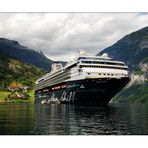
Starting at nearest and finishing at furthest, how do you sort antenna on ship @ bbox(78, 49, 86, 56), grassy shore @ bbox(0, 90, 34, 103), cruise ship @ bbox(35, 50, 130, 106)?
cruise ship @ bbox(35, 50, 130, 106), antenna on ship @ bbox(78, 49, 86, 56), grassy shore @ bbox(0, 90, 34, 103)

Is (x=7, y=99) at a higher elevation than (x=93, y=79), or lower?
higher

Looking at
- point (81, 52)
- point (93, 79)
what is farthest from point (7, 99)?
point (93, 79)

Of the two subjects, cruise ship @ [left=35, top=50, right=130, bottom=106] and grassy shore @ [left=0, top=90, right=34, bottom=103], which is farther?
grassy shore @ [left=0, top=90, right=34, bottom=103]

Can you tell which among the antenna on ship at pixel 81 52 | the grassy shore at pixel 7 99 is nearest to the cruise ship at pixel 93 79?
the antenna on ship at pixel 81 52

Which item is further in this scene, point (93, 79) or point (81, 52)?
point (81, 52)

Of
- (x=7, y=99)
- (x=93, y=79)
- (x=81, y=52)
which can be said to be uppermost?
(x=81, y=52)

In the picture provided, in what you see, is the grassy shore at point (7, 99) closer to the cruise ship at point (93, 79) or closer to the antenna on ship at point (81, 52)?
the cruise ship at point (93, 79)

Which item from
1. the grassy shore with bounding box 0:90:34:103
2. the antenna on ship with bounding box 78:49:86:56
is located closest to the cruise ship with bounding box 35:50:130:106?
the antenna on ship with bounding box 78:49:86:56

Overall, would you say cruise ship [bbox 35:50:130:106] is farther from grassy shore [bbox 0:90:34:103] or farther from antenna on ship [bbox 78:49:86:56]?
grassy shore [bbox 0:90:34:103]

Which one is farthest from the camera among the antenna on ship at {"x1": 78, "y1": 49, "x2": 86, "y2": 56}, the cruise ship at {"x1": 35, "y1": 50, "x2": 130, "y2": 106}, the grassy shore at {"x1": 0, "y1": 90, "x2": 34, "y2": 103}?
the grassy shore at {"x1": 0, "y1": 90, "x2": 34, "y2": 103}

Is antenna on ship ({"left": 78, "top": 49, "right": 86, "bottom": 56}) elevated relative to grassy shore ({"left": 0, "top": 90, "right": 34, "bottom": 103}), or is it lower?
elevated

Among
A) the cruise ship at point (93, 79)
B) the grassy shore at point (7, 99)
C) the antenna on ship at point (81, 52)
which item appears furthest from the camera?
the grassy shore at point (7, 99)

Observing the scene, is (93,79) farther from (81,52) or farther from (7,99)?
(7,99)

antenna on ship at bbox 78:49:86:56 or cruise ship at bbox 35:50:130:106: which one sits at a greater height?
antenna on ship at bbox 78:49:86:56
